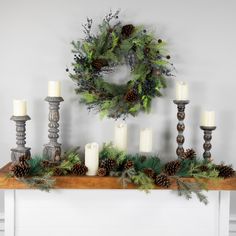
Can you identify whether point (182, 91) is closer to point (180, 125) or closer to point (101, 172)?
point (180, 125)

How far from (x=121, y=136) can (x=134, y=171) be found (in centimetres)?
23

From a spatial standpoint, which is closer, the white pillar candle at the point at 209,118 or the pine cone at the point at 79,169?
the pine cone at the point at 79,169

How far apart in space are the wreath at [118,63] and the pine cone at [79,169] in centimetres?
30

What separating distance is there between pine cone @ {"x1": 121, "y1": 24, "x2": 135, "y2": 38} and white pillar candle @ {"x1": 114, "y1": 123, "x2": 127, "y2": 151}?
0.43 m

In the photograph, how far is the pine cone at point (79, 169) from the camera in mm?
1882

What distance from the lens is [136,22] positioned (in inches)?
82.9

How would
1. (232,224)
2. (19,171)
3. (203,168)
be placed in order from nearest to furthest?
(19,171) < (203,168) < (232,224)

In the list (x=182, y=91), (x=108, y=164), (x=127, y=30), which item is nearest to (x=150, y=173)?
(x=108, y=164)

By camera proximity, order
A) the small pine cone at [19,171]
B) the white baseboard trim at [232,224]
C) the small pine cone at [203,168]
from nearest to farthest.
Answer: the small pine cone at [19,171], the small pine cone at [203,168], the white baseboard trim at [232,224]

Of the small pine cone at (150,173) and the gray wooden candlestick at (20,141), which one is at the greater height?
the gray wooden candlestick at (20,141)

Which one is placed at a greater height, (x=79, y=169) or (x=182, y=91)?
(x=182, y=91)

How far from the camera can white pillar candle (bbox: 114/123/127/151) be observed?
204 centimetres

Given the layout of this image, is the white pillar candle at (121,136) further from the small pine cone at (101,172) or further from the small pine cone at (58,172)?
the small pine cone at (58,172)

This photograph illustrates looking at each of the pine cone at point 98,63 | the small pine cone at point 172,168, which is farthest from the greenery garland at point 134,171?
the pine cone at point 98,63
